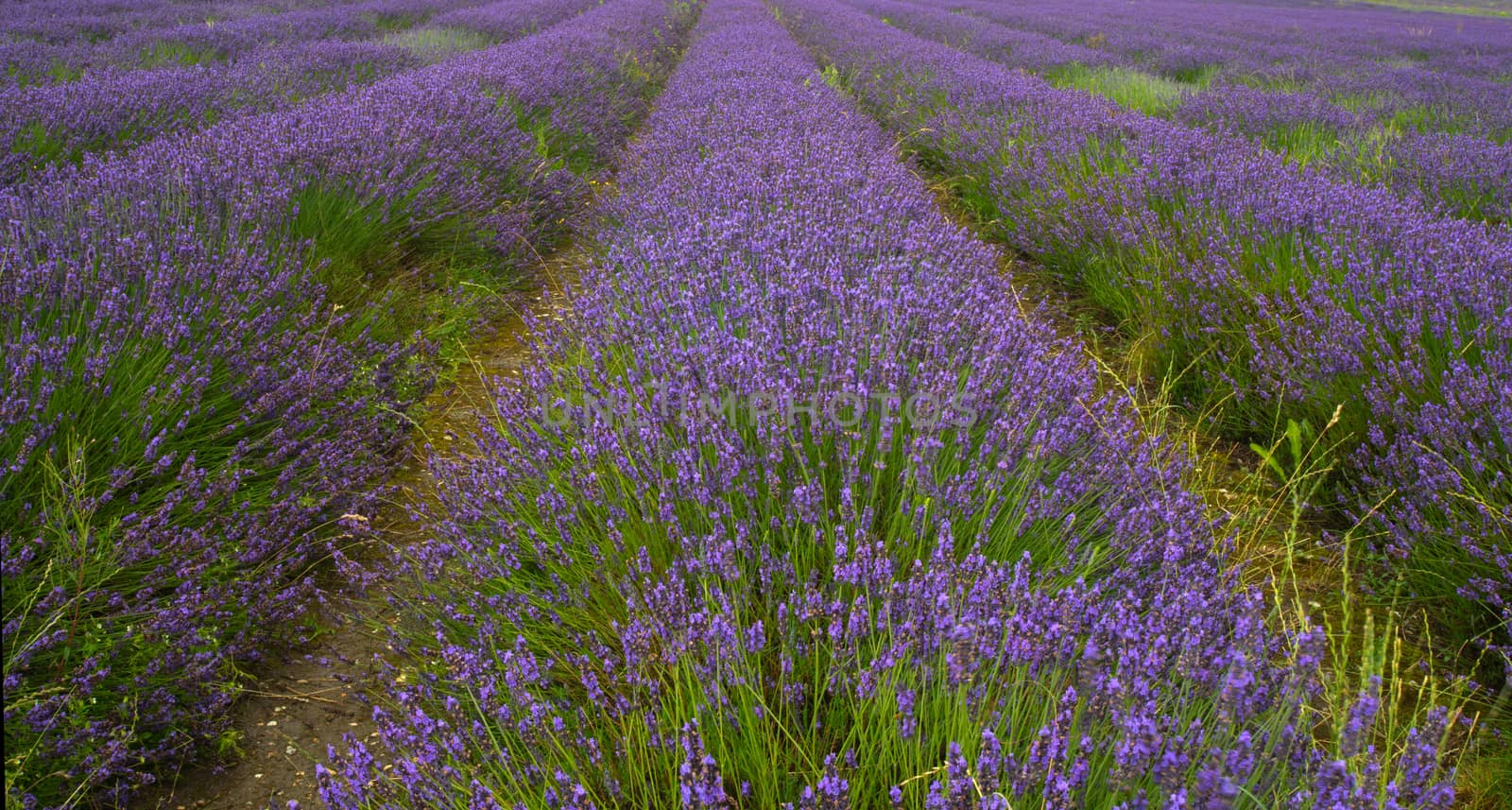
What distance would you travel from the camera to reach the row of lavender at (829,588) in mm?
1153

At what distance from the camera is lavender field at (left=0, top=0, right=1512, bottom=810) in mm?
1305

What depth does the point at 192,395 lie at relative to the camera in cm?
223

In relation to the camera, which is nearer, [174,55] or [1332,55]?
[174,55]

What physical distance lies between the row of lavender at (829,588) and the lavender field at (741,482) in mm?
15

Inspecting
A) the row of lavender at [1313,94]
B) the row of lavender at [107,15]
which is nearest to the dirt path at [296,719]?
the row of lavender at [1313,94]

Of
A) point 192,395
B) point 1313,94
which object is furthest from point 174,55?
point 1313,94

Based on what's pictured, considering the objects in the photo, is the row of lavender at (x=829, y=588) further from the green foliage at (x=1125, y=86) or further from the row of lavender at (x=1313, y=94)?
the green foliage at (x=1125, y=86)

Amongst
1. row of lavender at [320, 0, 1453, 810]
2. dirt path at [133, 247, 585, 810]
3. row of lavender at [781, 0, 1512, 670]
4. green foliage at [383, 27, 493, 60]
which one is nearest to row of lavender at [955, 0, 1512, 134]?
row of lavender at [781, 0, 1512, 670]

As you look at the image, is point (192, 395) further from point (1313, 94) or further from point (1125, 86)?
point (1313, 94)

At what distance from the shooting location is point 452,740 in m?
1.30

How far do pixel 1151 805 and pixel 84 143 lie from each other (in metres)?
5.29

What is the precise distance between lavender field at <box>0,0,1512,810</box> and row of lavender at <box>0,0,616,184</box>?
0.18ft

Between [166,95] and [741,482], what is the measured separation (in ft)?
16.7

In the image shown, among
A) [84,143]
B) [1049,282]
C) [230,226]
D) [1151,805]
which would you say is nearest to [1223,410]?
[1049,282]
